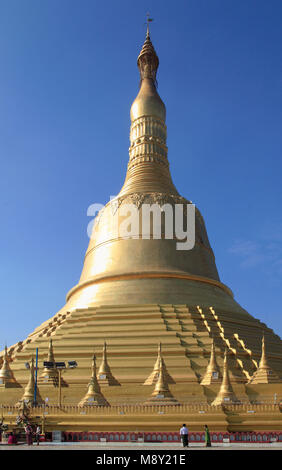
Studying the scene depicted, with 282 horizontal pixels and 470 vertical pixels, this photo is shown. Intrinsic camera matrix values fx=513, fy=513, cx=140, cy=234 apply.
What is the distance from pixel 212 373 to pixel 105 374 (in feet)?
12.5

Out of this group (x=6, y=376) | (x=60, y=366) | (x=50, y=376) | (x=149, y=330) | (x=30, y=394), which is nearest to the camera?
(x=30, y=394)

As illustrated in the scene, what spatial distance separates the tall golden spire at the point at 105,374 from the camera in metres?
18.3

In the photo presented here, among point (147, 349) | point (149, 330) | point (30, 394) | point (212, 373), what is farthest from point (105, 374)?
point (212, 373)

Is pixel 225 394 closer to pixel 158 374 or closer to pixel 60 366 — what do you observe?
pixel 158 374

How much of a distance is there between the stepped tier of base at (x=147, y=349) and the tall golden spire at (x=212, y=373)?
23cm

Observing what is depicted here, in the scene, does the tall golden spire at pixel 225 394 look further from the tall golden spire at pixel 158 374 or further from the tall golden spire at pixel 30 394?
the tall golden spire at pixel 30 394

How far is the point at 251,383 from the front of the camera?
1819cm

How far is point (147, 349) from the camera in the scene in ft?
66.1

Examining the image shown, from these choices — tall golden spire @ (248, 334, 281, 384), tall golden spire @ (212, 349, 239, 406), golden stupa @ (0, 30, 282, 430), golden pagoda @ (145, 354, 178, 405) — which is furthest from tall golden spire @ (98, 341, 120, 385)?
tall golden spire @ (248, 334, 281, 384)

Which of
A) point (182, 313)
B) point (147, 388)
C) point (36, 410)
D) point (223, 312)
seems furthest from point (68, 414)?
point (223, 312)

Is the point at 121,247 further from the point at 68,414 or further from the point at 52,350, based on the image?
the point at 68,414

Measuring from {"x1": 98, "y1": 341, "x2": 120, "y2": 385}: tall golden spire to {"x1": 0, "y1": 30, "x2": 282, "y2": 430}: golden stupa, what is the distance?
0.04 meters

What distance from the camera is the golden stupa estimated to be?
56.6 feet

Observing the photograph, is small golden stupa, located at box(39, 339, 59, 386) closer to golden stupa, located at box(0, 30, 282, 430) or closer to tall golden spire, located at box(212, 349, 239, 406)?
golden stupa, located at box(0, 30, 282, 430)
